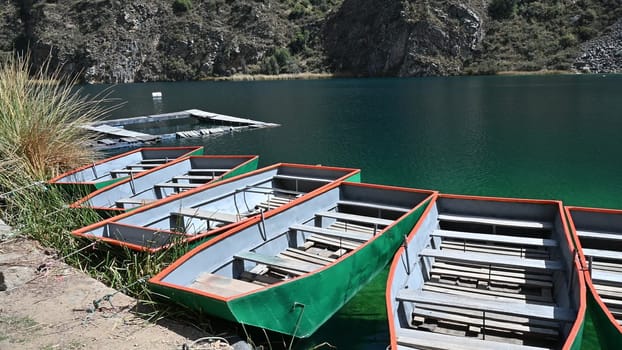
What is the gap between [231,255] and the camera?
7164 millimetres

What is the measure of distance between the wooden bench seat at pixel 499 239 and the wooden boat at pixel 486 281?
0.05 ft

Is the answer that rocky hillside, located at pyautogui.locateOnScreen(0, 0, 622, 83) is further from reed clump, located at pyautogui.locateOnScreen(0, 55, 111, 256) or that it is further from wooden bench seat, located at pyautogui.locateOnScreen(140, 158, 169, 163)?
reed clump, located at pyautogui.locateOnScreen(0, 55, 111, 256)

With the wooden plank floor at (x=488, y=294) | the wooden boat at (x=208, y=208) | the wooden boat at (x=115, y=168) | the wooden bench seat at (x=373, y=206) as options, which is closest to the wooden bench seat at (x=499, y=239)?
the wooden plank floor at (x=488, y=294)

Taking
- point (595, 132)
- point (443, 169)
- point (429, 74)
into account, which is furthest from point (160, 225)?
point (429, 74)

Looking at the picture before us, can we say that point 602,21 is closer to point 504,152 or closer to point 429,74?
point 429,74

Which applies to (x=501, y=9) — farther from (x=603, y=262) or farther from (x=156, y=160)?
(x=603, y=262)

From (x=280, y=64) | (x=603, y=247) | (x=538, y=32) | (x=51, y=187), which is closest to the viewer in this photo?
(x=603, y=247)

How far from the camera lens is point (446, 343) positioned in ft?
16.8

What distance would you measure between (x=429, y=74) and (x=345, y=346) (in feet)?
264

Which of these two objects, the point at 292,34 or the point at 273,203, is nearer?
the point at 273,203

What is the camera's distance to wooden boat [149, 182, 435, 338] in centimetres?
557

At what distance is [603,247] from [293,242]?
4702mm

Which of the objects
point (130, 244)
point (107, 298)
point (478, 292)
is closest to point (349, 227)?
point (478, 292)

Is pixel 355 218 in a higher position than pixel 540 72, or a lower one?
lower
